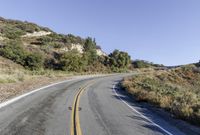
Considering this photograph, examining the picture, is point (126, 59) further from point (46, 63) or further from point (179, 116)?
point (179, 116)

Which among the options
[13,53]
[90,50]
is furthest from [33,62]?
[90,50]

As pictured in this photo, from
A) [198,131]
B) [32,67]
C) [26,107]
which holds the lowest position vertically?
[198,131]

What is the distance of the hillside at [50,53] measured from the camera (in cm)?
5231

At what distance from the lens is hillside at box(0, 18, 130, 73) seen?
52312 mm

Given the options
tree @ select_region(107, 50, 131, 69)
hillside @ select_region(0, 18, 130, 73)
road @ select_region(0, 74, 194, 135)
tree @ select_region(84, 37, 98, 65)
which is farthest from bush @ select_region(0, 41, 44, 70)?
road @ select_region(0, 74, 194, 135)

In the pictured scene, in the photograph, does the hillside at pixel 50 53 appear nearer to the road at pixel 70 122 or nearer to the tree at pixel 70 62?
the tree at pixel 70 62

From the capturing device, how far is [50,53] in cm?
6456

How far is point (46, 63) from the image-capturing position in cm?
5697

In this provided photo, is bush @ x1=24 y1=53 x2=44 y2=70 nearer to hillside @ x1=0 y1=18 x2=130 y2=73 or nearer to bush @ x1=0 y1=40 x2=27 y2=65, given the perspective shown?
hillside @ x1=0 y1=18 x2=130 y2=73

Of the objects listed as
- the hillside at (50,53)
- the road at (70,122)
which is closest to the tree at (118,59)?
the hillside at (50,53)

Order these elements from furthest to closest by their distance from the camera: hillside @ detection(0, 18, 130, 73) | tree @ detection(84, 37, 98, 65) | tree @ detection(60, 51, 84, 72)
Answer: tree @ detection(84, 37, 98, 65) < tree @ detection(60, 51, 84, 72) < hillside @ detection(0, 18, 130, 73)

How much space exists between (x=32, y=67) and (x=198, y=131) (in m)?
41.6

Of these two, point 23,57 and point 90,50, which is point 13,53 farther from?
point 90,50

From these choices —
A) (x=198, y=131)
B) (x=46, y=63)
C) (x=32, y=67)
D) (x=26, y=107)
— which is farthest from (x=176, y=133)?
(x=46, y=63)
